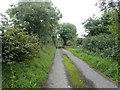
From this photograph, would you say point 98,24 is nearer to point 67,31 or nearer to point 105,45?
point 105,45

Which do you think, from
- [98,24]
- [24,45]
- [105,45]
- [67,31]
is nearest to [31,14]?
[24,45]

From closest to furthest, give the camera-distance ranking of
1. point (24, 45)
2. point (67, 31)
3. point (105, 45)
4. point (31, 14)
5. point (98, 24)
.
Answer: point (24, 45) → point (31, 14) → point (105, 45) → point (98, 24) → point (67, 31)

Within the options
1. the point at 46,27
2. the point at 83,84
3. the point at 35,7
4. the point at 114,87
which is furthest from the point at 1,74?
the point at 46,27

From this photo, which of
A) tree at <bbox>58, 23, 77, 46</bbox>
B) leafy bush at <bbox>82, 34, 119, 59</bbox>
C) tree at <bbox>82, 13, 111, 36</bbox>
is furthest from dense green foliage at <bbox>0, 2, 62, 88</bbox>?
tree at <bbox>58, 23, 77, 46</bbox>

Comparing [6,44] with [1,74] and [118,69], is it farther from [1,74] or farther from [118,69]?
[118,69]

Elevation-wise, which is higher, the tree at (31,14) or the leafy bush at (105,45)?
the tree at (31,14)

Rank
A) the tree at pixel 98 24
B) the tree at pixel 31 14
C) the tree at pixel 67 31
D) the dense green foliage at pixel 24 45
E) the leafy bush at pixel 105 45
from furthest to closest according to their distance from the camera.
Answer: the tree at pixel 67 31 < the tree at pixel 98 24 < the tree at pixel 31 14 < the leafy bush at pixel 105 45 < the dense green foliage at pixel 24 45

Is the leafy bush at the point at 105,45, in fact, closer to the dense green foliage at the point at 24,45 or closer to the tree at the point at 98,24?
the tree at the point at 98,24

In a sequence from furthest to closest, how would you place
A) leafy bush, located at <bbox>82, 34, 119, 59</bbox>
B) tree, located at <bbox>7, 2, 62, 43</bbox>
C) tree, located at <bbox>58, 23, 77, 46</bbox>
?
tree, located at <bbox>58, 23, 77, 46</bbox> → tree, located at <bbox>7, 2, 62, 43</bbox> → leafy bush, located at <bbox>82, 34, 119, 59</bbox>

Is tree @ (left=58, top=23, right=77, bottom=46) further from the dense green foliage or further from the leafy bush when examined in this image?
the dense green foliage

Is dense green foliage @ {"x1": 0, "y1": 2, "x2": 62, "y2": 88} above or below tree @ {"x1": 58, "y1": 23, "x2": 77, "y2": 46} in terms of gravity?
below

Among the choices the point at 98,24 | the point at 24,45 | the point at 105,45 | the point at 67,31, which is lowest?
the point at 105,45

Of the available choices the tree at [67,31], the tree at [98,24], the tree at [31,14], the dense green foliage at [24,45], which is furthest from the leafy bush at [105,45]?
the tree at [67,31]

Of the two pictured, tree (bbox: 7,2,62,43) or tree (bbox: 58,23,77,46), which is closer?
tree (bbox: 7,2,62,43)
